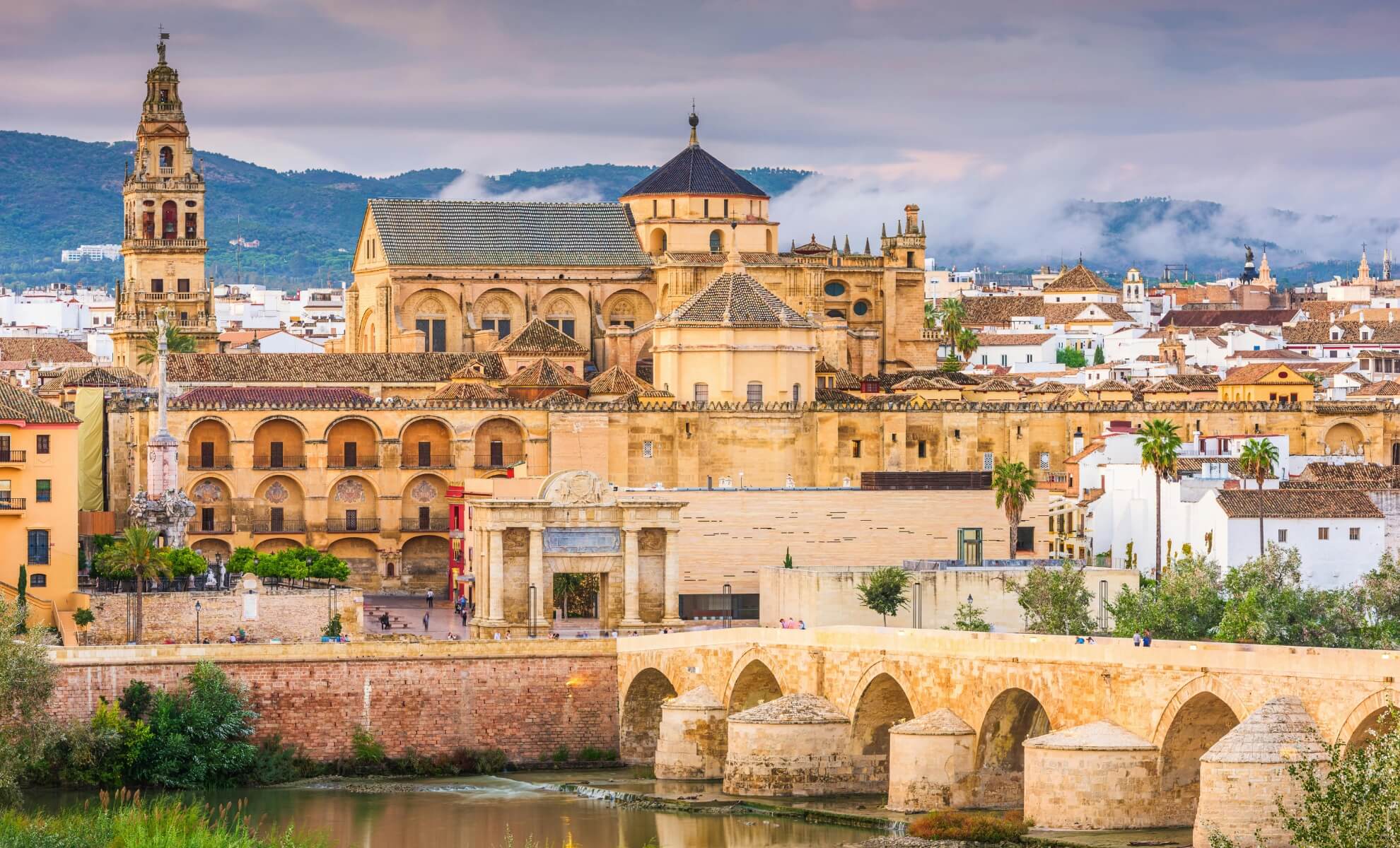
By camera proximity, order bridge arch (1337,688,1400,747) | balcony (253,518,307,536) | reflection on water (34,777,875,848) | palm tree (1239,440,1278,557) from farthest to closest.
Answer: balcony (253,518,307,536)
palm tree (1239,440,1278,557)
reflection on water (34,777,875,848)
bridge arch (1337,688,1400,747)

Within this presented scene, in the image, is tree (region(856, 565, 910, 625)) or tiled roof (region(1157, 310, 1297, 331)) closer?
tree (region(856, 565, 910, 625))

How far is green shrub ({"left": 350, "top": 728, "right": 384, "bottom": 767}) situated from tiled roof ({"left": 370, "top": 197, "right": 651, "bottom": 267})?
44.5 metres

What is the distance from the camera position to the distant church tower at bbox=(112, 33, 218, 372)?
396ft

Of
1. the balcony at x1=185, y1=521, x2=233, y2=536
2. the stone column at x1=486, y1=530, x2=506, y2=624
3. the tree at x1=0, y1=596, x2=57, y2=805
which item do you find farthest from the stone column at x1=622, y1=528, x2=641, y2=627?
the balcony at x1=185, y1=521, x2=233, y2=536

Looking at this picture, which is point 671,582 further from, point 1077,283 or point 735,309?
point 1077,283

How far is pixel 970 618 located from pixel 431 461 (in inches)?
1182

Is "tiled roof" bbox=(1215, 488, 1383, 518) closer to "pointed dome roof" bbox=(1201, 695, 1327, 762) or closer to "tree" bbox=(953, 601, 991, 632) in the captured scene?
"tree" bbox=(953, 601, 991, 632)

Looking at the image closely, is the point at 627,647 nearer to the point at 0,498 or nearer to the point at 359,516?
the point at 0,498

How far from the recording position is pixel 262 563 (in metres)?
85.0

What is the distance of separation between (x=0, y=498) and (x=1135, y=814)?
34722 millimetres

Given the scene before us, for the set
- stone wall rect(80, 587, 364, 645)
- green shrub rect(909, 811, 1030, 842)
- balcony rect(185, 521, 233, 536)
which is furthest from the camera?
balcony rect(185, 521, 233, 536)

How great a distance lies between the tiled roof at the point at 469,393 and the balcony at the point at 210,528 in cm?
820

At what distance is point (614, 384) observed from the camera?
101125mm

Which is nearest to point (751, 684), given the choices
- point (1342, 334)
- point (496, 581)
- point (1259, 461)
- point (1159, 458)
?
point (496, 581)
